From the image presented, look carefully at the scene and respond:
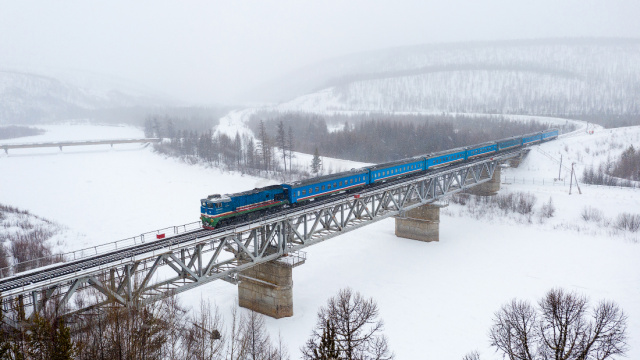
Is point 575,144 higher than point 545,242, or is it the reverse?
point 575,144

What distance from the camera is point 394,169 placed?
43281mm

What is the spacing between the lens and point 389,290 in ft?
121

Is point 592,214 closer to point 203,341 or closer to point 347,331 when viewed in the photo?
point 347,331

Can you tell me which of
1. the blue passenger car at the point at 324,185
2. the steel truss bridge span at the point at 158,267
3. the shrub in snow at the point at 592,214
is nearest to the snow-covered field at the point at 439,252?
the shrub in snow at the point at 592,214

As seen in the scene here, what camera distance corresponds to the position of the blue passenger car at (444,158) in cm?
4878

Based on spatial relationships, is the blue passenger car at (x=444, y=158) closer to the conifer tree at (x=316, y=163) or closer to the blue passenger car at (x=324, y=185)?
the blue passenger car at (x=324, y=185)

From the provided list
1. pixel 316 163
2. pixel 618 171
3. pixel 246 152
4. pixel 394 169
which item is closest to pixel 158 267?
pixel 394 169

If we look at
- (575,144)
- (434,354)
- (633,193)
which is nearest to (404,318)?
(434,354)

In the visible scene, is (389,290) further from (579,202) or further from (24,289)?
(579,202)

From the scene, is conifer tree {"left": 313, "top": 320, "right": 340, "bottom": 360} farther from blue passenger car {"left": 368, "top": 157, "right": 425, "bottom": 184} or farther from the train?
blue passenger car {"left": 368, "top": 157, "right": 425, "bottom": 184}

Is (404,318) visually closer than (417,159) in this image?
Yes

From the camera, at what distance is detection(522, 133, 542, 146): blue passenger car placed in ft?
248

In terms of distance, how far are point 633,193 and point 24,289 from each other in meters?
69.7

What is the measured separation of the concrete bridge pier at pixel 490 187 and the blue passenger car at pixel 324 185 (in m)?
33.6
